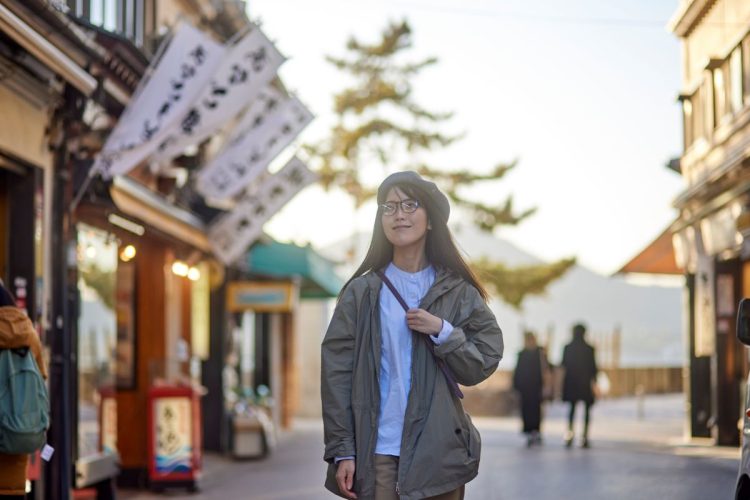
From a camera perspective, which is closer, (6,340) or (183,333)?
(6,340)

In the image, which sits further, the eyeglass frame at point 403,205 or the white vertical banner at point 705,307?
the white vertical banner at point 705,307

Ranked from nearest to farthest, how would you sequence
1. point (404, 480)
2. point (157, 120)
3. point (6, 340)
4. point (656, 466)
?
point (404, 480) → point (6, 340) → point (157, 120) → point (656, 466)

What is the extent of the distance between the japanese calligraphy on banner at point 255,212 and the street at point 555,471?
3.04 metres

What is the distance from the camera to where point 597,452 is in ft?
64.7

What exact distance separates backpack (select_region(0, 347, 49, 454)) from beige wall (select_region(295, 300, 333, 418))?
1063 inches

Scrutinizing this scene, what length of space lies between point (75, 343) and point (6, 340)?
19.5 feet

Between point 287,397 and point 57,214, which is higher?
point 57,214

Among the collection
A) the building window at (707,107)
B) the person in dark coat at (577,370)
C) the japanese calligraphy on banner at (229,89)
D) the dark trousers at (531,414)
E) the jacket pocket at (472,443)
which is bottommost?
the dark trousers at (531,414)

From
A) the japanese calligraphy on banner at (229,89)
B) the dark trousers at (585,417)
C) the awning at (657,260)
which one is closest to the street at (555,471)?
the dark trousers at (585,417)

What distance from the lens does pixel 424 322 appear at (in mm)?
5215

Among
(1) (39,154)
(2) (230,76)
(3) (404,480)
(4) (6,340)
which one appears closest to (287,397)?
(2) (230,76)

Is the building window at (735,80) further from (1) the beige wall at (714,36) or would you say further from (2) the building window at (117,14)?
(2) the building window at (117,14)

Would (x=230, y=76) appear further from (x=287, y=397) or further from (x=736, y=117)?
(x=287, y=397)

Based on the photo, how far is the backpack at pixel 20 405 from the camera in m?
7.13
